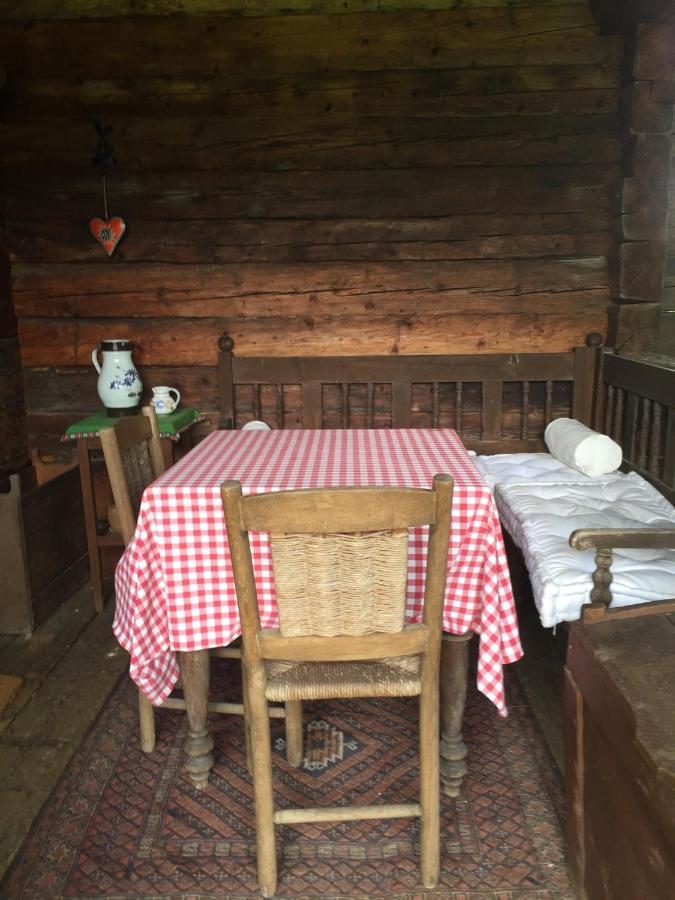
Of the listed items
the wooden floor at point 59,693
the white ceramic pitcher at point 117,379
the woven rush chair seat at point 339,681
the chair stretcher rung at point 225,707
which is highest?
the white ceramic pitcher at point 117,379

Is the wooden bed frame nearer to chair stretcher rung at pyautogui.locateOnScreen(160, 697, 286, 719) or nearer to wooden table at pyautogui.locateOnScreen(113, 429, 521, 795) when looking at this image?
wooden table at pyautogui.locateOnScreen(113, 429, 521, 795)

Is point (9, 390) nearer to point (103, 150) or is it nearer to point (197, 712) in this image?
point (103, 150)

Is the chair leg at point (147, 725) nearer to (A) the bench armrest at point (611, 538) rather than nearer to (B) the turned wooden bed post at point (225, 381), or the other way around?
(A) the bench armrest at point (611, 538)

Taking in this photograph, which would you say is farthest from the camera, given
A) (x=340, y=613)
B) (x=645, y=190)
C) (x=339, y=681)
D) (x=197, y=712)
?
(x=645, y=190)

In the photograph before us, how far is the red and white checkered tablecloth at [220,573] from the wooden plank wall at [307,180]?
172 cm

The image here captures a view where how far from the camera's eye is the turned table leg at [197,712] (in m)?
2.04

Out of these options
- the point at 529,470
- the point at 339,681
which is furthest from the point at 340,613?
the point at 529,470

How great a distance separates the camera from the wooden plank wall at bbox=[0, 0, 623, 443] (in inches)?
133

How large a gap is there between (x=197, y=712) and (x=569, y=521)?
1335mm

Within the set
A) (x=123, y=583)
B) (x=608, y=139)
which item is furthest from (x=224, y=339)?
(x=608, y=139)

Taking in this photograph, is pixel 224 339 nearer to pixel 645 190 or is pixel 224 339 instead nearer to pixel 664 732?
pixel 645 190

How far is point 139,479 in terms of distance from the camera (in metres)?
2.29

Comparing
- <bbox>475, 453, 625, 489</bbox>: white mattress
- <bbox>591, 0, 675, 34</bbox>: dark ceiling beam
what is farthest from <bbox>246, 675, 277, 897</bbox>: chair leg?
<bbox>591, 0, 675, 34</bbox>: dark ceiling beam

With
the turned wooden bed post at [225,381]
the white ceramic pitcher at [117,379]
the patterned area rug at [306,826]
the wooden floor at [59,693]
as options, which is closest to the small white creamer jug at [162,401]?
the white ceramic pitcher at [117,379]
